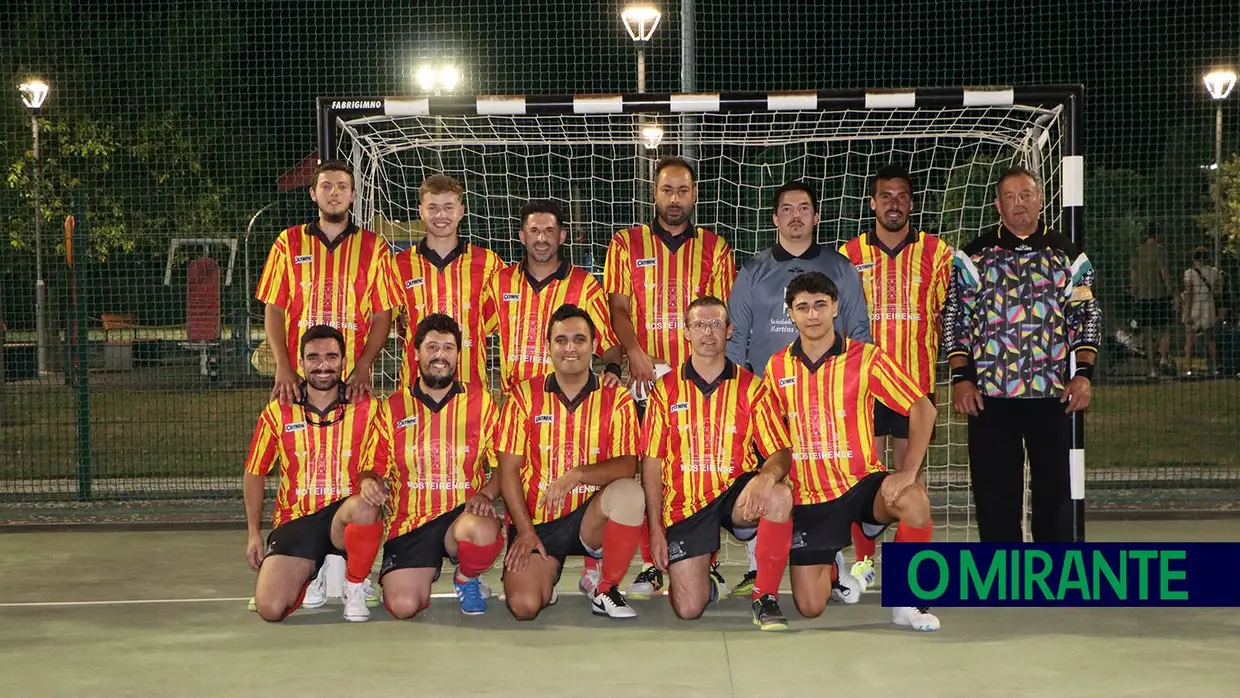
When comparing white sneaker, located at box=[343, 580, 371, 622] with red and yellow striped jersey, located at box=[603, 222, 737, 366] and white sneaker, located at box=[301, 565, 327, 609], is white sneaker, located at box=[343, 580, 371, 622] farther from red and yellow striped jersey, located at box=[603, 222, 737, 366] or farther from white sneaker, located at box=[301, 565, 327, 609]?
red and yellow striped jersey, located at box=[603, 222, 737, 366]

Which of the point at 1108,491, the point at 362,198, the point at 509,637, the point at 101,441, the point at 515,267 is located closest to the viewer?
the point at 509,637

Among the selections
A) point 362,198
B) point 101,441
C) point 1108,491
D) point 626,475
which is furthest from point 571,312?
point 101,441

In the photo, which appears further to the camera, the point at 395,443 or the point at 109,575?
the point at 109,575

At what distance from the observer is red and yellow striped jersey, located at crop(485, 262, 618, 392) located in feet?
16.8

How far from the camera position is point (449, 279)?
5172mm

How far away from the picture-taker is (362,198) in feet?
20.2

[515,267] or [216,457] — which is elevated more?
[515,267]

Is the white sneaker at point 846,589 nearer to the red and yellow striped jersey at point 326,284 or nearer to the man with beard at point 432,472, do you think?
the man with beard at point 432,472

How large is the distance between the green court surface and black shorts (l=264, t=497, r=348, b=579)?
237mm

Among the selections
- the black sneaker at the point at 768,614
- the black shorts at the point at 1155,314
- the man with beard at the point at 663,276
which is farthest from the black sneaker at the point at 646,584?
the black shorts at the point at 1155,314

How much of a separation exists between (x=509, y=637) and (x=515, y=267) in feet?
5.08

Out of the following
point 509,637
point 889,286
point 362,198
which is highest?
point 362,198

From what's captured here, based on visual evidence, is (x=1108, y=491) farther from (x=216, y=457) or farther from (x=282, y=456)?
(x=216, y=457)

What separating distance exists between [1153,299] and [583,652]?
948cm
